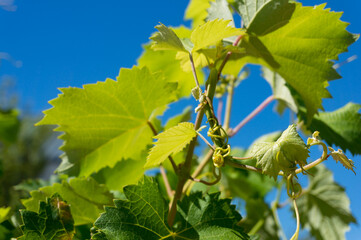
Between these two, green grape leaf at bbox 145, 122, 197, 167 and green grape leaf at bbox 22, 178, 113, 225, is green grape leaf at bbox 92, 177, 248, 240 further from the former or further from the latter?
green grape leaf at bbox 22, 178, 113, 225

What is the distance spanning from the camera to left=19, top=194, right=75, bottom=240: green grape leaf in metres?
0.67

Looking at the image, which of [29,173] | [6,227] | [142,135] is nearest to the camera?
[6,227]

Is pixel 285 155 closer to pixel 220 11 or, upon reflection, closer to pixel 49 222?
pixel 49 222

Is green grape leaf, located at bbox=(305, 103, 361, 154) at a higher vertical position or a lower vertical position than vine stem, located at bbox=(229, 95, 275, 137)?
lower

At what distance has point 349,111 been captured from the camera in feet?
4.13

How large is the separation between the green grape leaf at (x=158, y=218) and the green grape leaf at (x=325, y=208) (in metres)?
0.96

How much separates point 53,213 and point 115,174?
482 millimetres

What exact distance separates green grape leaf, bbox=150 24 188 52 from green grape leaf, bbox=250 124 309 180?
0.33 metres

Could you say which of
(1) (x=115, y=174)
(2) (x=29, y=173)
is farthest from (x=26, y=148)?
(1) (x=115, y=174)

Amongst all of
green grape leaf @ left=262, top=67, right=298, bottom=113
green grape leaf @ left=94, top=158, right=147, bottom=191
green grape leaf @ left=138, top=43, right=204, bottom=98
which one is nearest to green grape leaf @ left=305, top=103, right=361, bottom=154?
green grape leaf @ left=262, top=67, right=298, bottom=113

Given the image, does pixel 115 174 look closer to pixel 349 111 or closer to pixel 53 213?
pixel 53 213

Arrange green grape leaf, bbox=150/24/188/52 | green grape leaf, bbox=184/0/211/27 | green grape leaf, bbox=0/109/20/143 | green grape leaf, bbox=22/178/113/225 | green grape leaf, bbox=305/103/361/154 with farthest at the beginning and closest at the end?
1. green grape leaf, bbox=0/109/20/143
2. green grape leaf, bbox=184/0/211/27
3. green grape leaf, bbox=305/103/361/154
4. green grape leaf, bbox=22/178/113/225
5. green grape leaf, bbox=150/24/188/52

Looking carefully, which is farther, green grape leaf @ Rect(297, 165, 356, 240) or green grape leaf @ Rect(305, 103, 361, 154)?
green grape leaf @ Rect(297, 165, 356, 240)

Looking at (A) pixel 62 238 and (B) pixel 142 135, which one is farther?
(B) pixel 142 135
